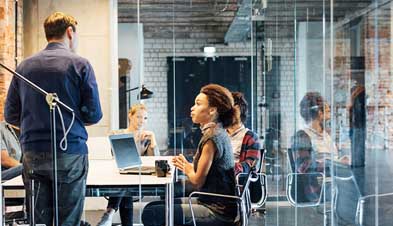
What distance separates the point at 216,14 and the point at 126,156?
2.61 m

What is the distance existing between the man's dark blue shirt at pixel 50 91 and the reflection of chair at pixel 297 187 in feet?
8.79

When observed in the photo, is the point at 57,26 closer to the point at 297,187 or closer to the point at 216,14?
the point at 297,187

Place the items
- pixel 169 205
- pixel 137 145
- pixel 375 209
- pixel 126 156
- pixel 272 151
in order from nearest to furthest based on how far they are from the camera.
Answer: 1. pixel 169 205
2. pixel 126 156
3. pixel 375 209
4. pixel 137 145
5. pixel 272 151

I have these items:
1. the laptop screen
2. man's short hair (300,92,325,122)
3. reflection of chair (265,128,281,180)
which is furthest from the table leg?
reflection of chair (265,128,281,180)

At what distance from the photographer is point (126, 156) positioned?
12.0 ft

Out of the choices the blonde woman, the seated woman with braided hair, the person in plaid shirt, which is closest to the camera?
the seated woman with braided hair

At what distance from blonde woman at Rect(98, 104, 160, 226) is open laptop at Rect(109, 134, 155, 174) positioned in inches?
7.3

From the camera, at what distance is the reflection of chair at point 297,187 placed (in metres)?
4.66

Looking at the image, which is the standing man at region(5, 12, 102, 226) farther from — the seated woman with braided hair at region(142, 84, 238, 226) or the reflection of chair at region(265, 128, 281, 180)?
the reflection of chair at region(265, 128, 281, 180)

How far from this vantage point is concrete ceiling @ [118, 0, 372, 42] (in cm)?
470

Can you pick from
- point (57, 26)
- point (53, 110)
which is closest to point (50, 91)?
point (53, 110)

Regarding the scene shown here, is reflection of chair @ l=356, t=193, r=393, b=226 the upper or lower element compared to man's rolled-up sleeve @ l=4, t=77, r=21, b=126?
lower

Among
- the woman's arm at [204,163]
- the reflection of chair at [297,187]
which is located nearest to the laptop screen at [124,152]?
the woman's arm at [204,163]

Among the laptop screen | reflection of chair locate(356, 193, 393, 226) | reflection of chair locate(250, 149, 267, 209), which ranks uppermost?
the laptop screen
